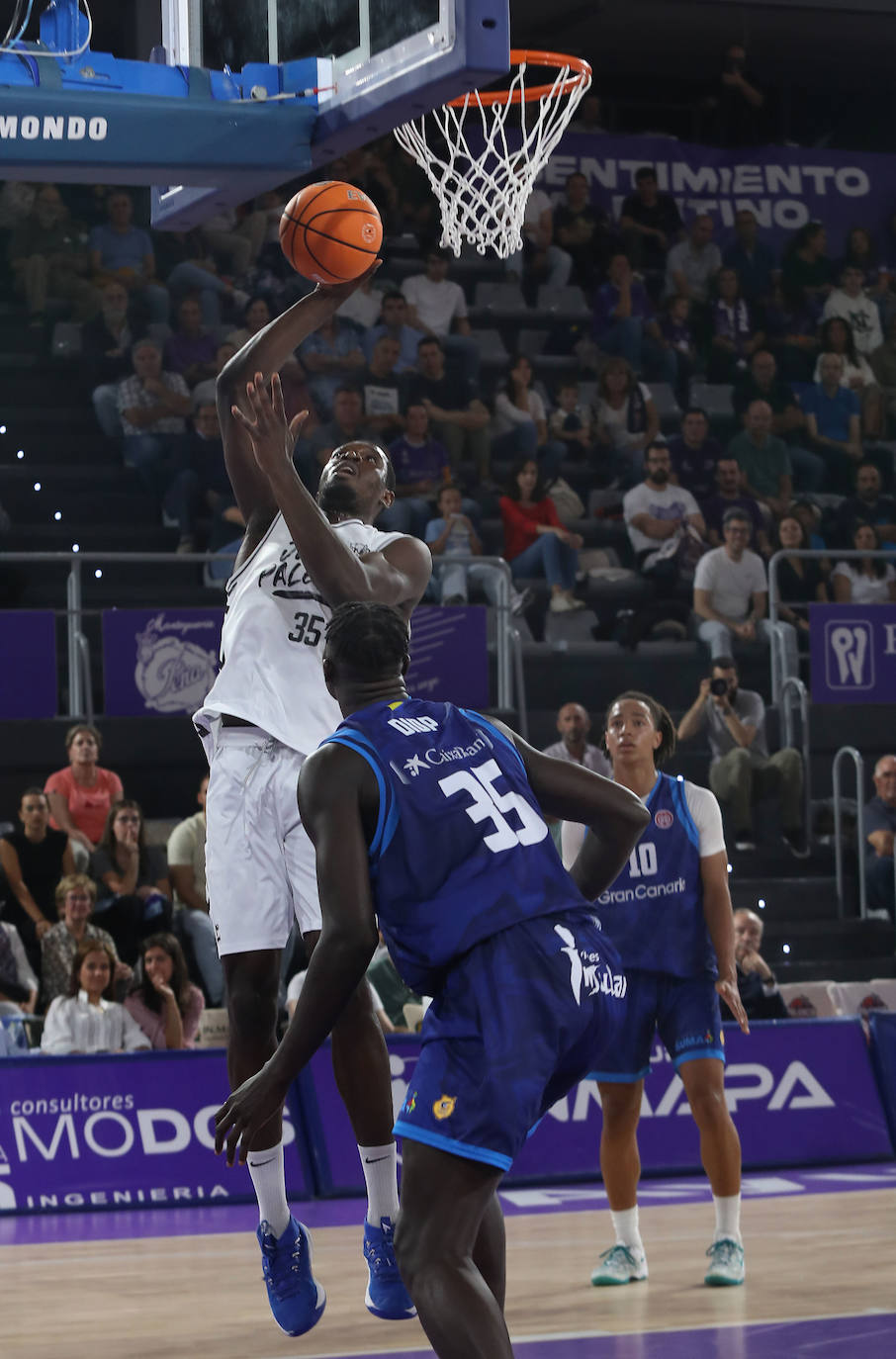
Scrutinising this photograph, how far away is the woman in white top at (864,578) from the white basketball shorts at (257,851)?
9.74m

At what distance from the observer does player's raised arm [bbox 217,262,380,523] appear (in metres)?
5.32

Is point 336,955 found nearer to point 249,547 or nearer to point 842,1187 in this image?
point 249,547

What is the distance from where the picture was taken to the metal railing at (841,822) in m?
12.7

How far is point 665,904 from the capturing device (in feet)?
22.1

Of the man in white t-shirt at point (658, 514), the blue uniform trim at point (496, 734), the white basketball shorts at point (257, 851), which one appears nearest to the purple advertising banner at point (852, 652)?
the man in white t-shirt at point (658, 514)

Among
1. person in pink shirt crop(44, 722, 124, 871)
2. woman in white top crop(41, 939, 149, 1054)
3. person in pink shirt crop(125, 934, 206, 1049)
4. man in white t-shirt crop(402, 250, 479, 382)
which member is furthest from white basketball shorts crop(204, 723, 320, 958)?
man in white t-shirt crop(402, 250, 479, 382)

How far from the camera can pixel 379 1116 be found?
530cm

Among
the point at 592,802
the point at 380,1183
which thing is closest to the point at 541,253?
the point at 380,1183

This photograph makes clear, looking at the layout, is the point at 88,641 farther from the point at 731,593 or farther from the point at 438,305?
the point at 438,305

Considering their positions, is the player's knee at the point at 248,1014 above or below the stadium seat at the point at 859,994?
above

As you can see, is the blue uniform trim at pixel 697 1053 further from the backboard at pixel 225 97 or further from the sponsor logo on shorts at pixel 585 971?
the backboard at pixel 225 97

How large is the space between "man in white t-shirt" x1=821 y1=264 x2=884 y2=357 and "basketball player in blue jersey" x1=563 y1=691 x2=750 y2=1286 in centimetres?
1168

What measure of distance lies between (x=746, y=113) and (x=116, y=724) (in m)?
11.2

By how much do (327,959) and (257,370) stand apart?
204 centimetres
